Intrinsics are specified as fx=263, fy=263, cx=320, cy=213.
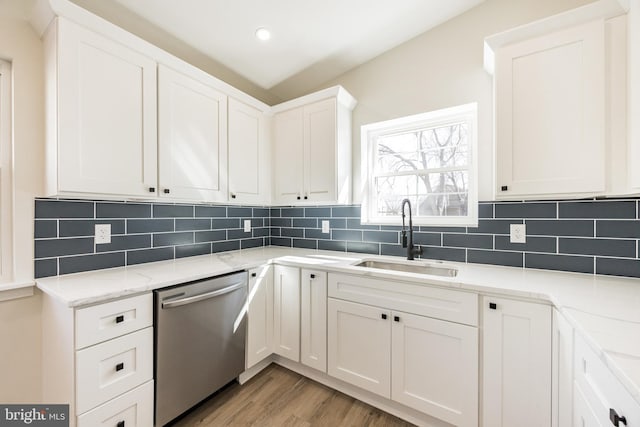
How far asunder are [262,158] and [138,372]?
1.76m

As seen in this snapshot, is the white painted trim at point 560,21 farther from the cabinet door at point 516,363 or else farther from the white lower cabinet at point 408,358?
the white lower cabinet at point 408,358

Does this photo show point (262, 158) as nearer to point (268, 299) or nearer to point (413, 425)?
point (268, 299)

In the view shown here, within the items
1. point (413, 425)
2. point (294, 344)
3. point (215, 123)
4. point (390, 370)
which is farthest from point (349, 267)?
point (215, 123)

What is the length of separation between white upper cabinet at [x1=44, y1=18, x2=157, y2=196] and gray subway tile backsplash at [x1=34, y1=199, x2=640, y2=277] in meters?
0.32

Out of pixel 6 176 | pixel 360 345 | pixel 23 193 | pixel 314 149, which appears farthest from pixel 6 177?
pixel 360 345

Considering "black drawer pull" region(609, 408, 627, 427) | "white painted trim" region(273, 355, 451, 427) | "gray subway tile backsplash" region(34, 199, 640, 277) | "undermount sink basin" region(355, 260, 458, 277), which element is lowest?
"white painted trim" region(273, 355, 451, 427)

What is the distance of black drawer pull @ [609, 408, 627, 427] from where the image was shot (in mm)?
659

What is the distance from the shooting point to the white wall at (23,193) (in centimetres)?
137

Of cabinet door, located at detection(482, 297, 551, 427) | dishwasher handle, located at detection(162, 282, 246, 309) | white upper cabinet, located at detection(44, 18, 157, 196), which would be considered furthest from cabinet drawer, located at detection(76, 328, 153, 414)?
cabinet door, located at detection(482, 297, 551, 427)

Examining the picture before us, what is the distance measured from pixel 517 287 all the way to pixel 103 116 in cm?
231

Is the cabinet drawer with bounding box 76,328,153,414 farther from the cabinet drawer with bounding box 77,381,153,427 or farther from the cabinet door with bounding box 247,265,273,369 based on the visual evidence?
the cabinet door with bounding box 247,265,273,369

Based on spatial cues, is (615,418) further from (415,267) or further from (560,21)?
(560,21)

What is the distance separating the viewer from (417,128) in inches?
87.4

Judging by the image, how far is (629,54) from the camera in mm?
1222
